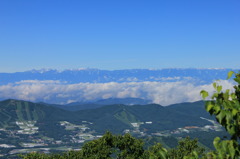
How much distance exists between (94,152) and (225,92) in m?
83.4

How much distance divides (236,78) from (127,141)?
85814 millimetres

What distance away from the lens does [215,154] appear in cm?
1381

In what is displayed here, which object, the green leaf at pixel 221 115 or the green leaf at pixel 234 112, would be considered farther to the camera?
the green leaf at pixel 234 112

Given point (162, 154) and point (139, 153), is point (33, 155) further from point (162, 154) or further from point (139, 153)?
point (162, 154)

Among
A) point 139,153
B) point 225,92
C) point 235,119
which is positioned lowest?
point 139,153

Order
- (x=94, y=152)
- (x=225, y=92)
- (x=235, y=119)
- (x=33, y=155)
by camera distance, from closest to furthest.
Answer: (x=235, y=119), (x=225, y=92), (x=33, y=155), (x=94, y=152)

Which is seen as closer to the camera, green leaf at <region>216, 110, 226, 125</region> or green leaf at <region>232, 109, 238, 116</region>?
green leaf at <region>216, 110, 226, 125</region>

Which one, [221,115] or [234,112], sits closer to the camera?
[221,115]

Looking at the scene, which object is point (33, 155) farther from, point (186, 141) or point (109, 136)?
point (186, 141)

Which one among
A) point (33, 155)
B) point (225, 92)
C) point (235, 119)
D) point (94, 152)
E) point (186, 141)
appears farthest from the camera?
point (186, 141)

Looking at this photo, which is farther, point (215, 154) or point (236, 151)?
point (215, 154)

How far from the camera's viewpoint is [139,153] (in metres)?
96.8

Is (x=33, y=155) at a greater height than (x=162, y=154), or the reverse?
(x=162, y=154)

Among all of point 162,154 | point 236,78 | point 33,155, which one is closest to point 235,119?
point 236,78
